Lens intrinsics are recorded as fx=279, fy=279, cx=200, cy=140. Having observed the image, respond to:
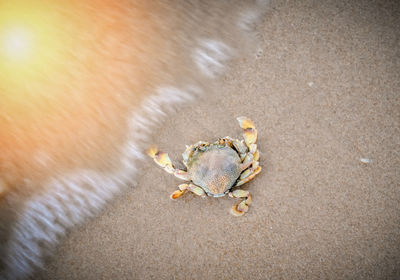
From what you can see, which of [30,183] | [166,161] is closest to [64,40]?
[30,183]

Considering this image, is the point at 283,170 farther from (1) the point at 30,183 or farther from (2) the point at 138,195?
(1) the point at 30,183

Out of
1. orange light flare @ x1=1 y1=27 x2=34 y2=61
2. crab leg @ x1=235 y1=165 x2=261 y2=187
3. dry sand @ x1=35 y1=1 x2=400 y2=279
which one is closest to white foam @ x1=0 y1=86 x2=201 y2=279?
dry sand @ x1=35 y1=1 x2=400 y2=279

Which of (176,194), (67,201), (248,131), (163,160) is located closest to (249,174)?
(248,131)

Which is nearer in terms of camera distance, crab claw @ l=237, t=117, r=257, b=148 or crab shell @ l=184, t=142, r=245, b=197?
crab shell @ l=184, t=142, r=245, b=197

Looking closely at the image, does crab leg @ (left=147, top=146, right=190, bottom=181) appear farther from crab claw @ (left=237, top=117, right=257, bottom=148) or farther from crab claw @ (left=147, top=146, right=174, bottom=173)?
crab claw @ (left=237, top=117, right=257, bottom=148)

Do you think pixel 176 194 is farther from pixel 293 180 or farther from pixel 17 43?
pixel 17 43
